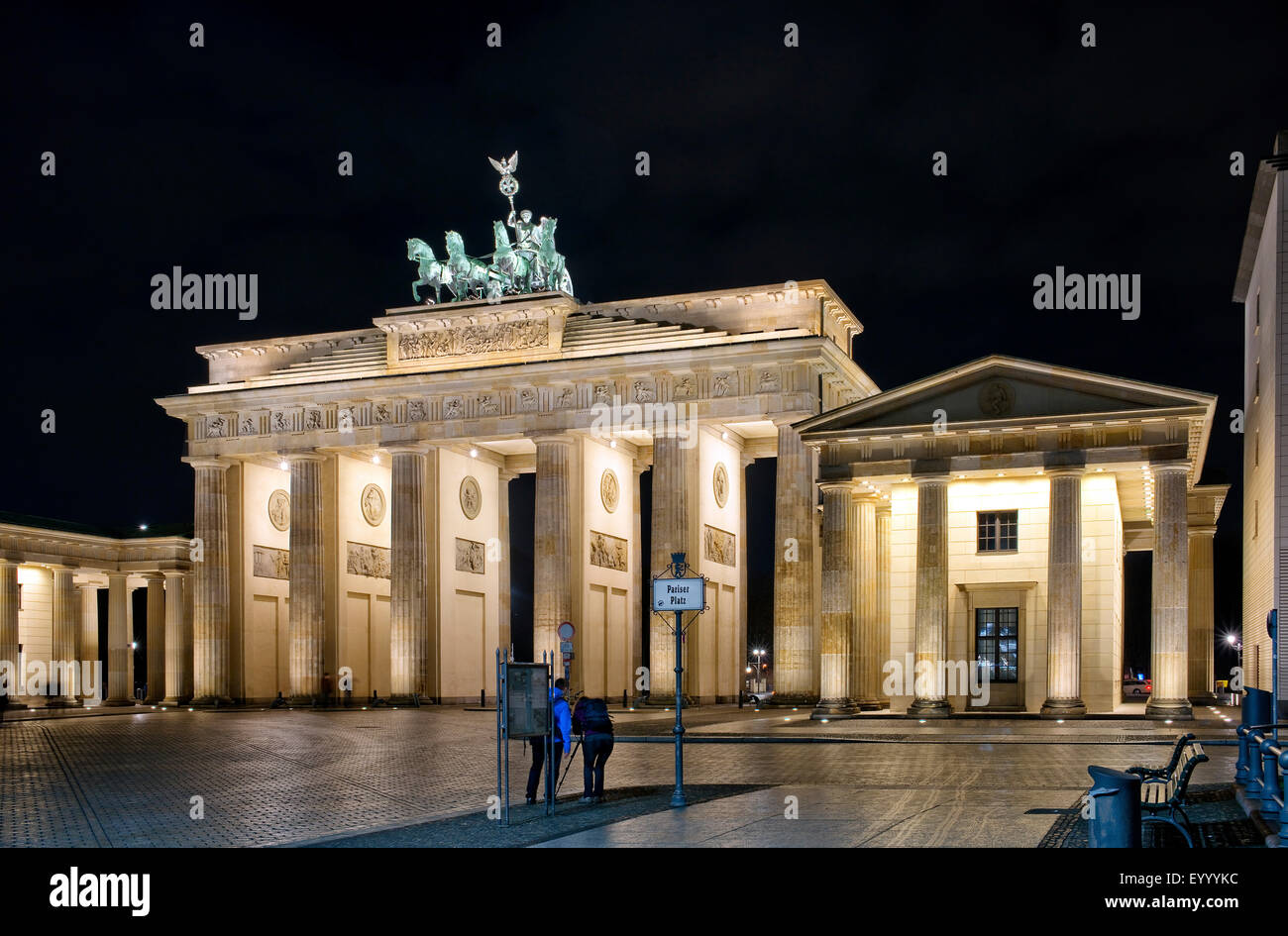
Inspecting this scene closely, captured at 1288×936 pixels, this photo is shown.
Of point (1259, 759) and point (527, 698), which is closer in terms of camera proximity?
point (1259, 759)

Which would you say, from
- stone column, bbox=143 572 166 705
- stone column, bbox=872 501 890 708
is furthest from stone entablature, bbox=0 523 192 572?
stone column, bbox=872 501 890 708

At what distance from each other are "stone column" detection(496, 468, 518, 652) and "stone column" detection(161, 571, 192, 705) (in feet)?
52.0

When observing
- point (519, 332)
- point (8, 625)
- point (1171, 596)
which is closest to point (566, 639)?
point (519, 332)

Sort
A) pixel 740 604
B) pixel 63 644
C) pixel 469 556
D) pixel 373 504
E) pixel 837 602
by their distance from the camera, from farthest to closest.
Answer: pixel 63 644 < pixel 373 504 < pixel 469 556 < pixel 740 604 < pixel 837 602

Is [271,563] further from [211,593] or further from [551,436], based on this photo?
[551,436]

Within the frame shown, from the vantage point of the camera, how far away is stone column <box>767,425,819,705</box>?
50.7 meters

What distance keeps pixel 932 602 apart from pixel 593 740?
75.0ft

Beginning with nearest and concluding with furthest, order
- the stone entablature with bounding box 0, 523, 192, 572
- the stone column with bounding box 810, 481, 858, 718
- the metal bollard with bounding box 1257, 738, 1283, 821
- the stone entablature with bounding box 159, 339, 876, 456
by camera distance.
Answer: the metal bollard with bounding box 1257, 738, 1283, 821, the stone column with bounding box 810, 481, 858, 718, the stone entablature with bounding box 159, 339, 876, 456, the stone entablature with bounding box 0, 523, 192, 572

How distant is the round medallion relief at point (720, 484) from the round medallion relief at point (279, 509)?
72.1ft

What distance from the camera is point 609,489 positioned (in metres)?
59.5

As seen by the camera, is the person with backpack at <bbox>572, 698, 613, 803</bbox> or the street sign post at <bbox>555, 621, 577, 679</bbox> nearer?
the person with backpack at <bbox>572, 698, 613, 803</bbox>

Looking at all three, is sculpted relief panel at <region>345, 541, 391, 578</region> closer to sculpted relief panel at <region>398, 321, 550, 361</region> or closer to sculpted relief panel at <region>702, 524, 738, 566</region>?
sculpted relief panel at <region>398, 321, 550, 361</region>

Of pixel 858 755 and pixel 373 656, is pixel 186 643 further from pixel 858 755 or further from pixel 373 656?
pixel 858 755

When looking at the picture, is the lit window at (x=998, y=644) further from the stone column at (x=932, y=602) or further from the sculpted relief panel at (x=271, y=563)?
the sculpted relief panel at (x=271, y=563)
